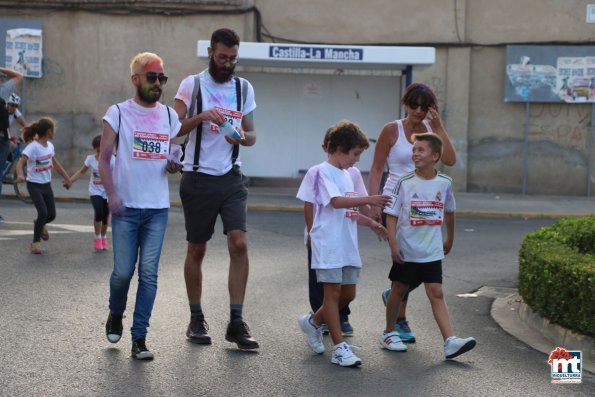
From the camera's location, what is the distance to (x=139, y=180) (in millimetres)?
6379

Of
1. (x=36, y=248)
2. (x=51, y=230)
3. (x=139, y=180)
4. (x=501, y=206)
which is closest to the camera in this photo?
(x=139, y=180)

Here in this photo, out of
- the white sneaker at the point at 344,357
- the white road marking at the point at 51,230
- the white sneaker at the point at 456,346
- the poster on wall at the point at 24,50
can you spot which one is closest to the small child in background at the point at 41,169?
the white road marking at the point at 51,230

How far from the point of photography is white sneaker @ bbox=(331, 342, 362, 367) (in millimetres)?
6293

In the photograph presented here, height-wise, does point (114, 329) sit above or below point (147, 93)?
below

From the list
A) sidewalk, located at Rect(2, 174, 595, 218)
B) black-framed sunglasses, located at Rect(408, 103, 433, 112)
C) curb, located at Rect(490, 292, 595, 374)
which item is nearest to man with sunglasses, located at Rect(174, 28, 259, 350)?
black-framed sunglasses, located at Rect(408, 103, 433, 112)

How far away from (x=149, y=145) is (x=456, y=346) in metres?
2.31

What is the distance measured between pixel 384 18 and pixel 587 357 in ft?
52.6

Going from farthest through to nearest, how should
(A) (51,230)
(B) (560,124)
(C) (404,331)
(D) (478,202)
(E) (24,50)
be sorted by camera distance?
(B) (560,124) → (E) (24,50) → (D) (478,202) → (A) (51,230) → (C) (404,331)

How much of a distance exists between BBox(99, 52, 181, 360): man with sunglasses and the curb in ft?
8.67

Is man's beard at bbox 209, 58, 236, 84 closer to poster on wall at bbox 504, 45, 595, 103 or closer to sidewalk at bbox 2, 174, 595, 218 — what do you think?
sidewalk at bbox 2, 174, 595, 218

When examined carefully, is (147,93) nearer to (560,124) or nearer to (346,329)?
(346,329)

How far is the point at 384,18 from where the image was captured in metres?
22.1

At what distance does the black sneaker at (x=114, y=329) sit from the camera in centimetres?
656

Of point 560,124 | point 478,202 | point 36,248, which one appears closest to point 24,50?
point 478,202
